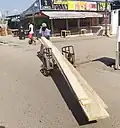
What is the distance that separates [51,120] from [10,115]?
99cm

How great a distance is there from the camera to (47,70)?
31.8ft

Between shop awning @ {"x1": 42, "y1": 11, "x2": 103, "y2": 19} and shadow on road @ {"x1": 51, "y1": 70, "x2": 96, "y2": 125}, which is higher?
shop awning @ {"x1": 42, "y1": 11, "x2": 103, "y2": 19}

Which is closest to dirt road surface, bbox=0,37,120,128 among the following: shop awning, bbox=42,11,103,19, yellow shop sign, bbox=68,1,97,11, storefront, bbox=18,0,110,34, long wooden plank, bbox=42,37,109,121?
long wooden plank, bbox=42,37,109,121

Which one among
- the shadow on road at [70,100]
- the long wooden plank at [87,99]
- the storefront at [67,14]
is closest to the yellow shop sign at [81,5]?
Result: the storefront at [67,14]

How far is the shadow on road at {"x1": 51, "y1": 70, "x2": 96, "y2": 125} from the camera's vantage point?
19.4ft

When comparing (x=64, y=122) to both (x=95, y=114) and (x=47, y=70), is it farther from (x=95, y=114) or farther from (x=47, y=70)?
(x=47, y=70)

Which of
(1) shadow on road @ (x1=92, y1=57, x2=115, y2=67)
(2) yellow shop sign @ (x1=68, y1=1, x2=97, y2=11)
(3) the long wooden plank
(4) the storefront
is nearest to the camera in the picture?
(3) the long wooden plank

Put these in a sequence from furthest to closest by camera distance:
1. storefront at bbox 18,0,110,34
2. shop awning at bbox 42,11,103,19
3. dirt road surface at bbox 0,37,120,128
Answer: storefront at bbox 18,0,110,34 < shop awning at bbox 42,11,103,19 < dirt road surface at bbox 0,37,120,128

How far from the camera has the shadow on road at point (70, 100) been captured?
19.4 feet

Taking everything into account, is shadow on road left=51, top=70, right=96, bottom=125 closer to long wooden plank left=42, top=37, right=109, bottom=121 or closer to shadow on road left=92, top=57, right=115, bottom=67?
long wooden plank left=42, top=37, right=109, bottom=121

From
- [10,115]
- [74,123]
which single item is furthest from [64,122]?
[10,115]

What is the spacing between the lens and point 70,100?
7039 mm

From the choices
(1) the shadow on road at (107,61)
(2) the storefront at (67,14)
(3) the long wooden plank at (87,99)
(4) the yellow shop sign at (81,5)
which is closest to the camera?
(3) the long wooden plank at (87,99)

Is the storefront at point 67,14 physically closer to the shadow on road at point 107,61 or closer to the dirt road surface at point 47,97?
the shadow on road at point 107,61
